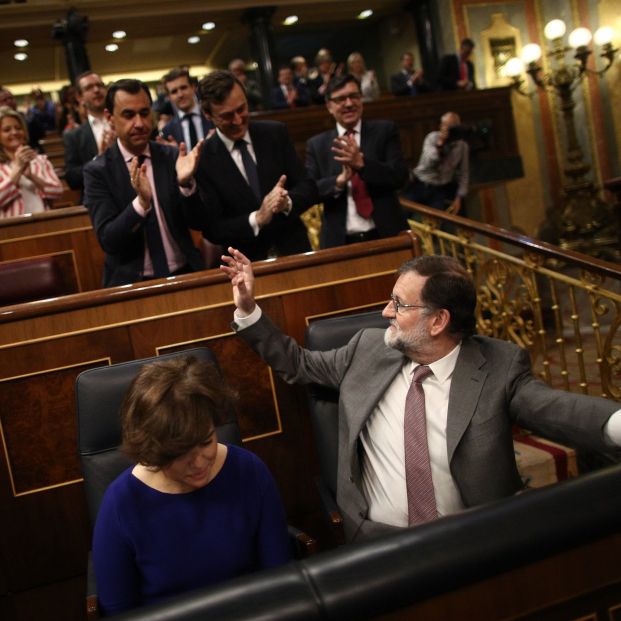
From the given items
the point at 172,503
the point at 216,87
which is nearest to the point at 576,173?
the point at 216,87

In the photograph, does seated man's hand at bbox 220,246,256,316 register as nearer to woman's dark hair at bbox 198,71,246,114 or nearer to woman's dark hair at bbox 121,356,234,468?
woman's dark hair at bbox 121,356,234,468

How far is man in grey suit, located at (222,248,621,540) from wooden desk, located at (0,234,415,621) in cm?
29

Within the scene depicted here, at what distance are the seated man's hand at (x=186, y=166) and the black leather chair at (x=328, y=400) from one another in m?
0.72

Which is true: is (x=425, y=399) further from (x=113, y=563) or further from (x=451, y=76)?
(x=451, y=76)

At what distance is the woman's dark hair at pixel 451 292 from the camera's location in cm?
168

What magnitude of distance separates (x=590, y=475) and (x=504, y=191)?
8263 mm

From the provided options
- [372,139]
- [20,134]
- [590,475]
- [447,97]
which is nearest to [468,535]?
[590,475]

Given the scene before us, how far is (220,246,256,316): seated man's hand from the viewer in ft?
6.08

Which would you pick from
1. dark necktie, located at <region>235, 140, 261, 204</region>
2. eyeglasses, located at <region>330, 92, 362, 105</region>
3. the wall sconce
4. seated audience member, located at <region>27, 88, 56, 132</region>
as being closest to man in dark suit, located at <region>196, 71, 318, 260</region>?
dark necktie, located at <region>235, 140, 261, 204</region>

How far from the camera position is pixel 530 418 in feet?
5.03

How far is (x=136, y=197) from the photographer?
235 cm

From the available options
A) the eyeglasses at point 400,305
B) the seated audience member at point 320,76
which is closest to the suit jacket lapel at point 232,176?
the eyeglasses at point 400,305

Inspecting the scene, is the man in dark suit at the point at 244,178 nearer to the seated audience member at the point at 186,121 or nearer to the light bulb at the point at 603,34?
the seated audience member at the point at 186,121

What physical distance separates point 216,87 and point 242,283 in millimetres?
868
